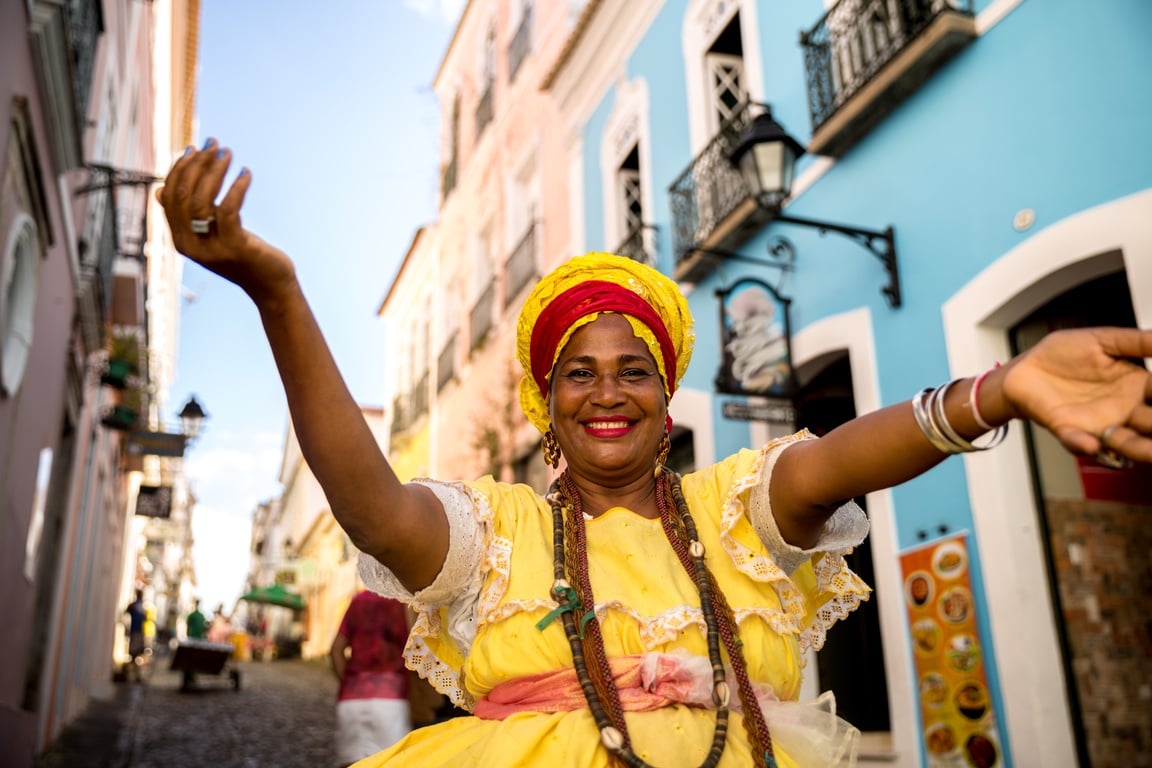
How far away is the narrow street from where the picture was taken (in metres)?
8.23

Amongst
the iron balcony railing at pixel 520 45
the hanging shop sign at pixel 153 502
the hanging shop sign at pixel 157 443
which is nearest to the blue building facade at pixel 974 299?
the iron balcony railing at pixel 520 45

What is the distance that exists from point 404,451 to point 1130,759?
17.3 metres

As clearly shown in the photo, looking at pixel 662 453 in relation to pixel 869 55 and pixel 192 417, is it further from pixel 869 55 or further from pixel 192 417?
Result: pixel 192 417

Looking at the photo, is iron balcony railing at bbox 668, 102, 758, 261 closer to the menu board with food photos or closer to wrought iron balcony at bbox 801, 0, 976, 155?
wrought iron balcony at bbox 801, 0, 976, 155

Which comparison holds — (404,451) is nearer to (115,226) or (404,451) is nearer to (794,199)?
(115,226)

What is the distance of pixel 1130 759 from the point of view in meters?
4.77

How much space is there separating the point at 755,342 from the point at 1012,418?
17.6 ft

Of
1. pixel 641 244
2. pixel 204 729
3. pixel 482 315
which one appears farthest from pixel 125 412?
pixel 641 244

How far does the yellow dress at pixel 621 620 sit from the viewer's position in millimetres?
1668

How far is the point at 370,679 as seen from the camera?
514 centimetres

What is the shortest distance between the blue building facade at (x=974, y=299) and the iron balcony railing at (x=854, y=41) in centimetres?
2

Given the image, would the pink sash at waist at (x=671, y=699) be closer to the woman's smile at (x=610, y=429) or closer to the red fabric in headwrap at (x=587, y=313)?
the woman's smile at (x=610, y=429)

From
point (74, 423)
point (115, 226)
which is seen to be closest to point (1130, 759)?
point (74, 423)

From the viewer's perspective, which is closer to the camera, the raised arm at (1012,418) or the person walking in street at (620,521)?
the raised arm at (1012,418)
